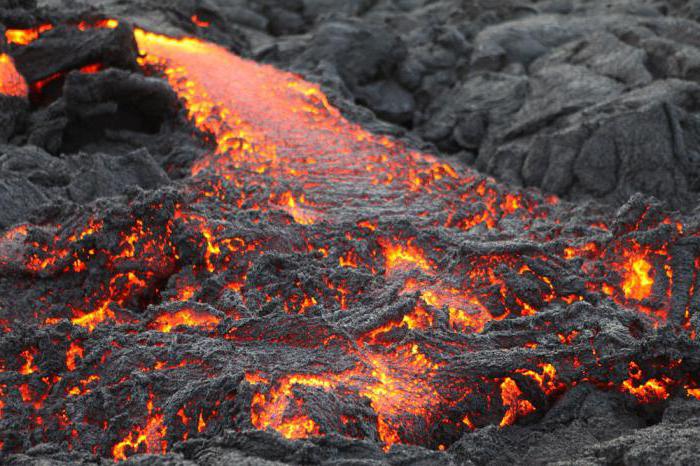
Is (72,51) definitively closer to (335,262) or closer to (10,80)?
(10,80)

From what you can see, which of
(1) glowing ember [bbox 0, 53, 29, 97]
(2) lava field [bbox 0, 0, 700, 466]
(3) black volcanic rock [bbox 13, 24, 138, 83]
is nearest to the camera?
(2) lava field [bbox 0, 0, 700, 466]

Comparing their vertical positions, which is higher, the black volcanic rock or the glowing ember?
the black volcanic rock

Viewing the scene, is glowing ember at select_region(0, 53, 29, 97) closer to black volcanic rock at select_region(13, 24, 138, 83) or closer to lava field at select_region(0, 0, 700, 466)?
lava field at select_region(0, 0, 700, 466)

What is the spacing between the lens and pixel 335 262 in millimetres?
5410

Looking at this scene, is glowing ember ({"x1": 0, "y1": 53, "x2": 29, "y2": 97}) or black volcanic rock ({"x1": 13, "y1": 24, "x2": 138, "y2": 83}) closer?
glowing ember ({"x1": 0, "y1": 53, "x2": 29, "y2": 97})

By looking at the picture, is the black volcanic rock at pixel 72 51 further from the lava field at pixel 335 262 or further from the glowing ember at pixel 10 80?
the glowing ember at pixel 10 80

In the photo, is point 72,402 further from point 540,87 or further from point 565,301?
point 540,87

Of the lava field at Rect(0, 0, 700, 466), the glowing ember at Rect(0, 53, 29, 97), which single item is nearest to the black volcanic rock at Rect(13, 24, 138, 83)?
the lava field at Rect(0, 0, 700, 466)

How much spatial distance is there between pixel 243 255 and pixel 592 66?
25.9 feet

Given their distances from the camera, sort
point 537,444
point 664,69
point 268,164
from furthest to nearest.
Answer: point 664,69, point 268,164, point 537,444

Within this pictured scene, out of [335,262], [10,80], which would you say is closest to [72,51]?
[10,80]

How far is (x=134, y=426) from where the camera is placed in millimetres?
3648

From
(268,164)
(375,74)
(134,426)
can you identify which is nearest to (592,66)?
(375,74)

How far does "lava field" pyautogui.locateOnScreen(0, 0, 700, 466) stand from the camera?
3.61 metres
